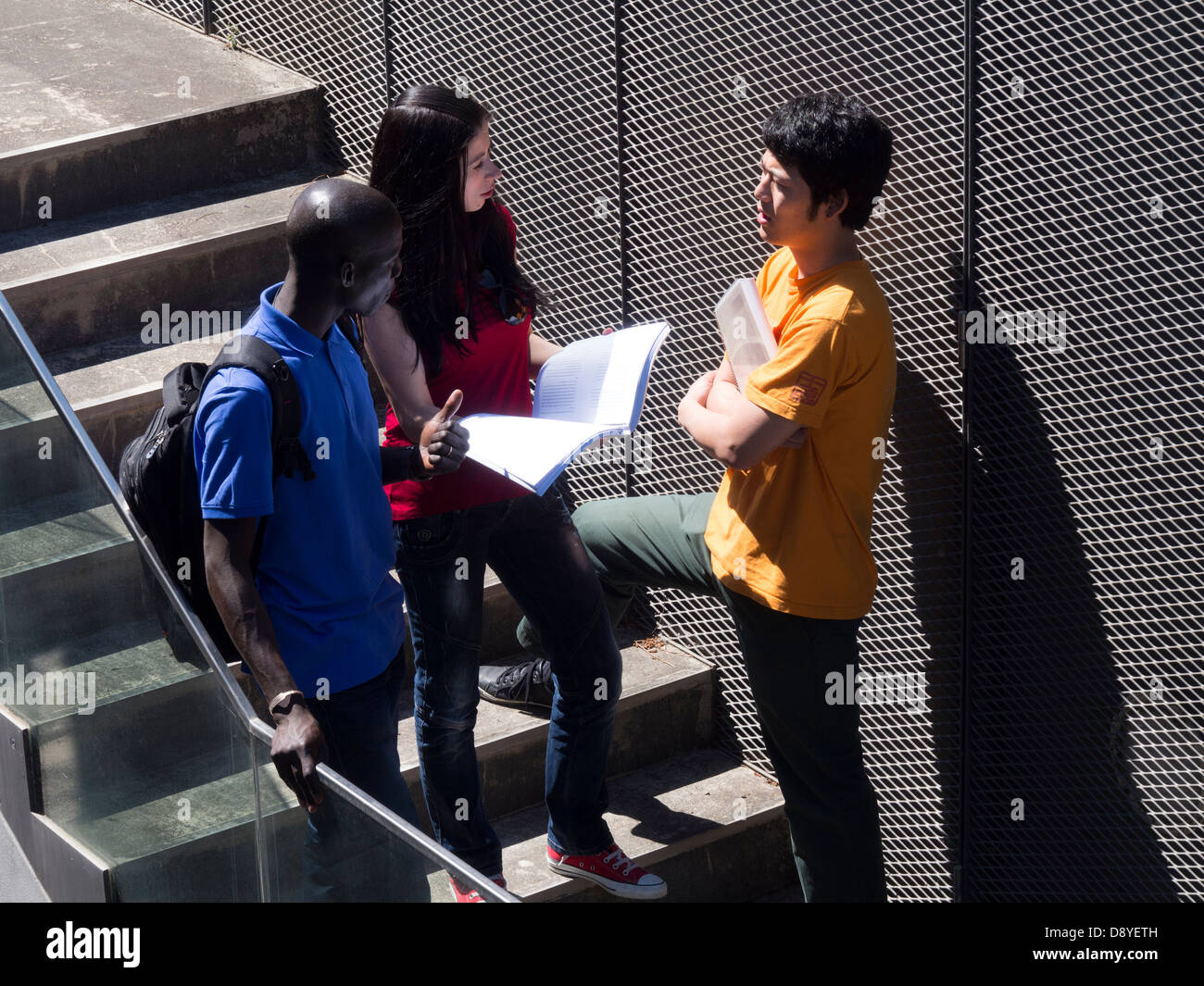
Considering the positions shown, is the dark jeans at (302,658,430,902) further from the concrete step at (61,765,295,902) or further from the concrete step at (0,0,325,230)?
the concrete step at (0,0,325,230)

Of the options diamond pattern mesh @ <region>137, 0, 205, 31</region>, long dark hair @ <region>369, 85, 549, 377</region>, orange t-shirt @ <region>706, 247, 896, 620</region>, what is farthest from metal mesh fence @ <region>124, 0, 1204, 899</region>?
diamond pattern mesh @ <region>137, 0, 205, 31</region>

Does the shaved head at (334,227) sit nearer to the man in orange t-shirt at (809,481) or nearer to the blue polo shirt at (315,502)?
the blue polo shirt at (315,502)

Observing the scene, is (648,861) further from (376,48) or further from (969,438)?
(376,48)

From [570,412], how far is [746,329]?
20.2 inches

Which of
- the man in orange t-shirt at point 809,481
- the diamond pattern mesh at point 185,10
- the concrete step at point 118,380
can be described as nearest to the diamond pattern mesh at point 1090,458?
the man in orange t-shirt at point 809,481

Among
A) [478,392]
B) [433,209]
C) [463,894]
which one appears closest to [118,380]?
[478,392]

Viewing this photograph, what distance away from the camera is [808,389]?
13.2 ft

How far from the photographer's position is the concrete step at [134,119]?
6.32 metres

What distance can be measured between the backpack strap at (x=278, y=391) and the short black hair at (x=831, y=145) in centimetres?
145

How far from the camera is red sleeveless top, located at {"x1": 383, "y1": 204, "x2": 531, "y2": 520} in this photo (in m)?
4.17

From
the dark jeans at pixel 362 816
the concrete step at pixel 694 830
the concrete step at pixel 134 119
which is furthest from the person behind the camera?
the concrete step at pixel 134 119

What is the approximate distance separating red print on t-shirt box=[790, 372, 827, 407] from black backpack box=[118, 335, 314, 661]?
4.19 ft

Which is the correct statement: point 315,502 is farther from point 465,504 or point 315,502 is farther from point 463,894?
point 463,894

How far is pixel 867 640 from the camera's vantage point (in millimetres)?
5117
